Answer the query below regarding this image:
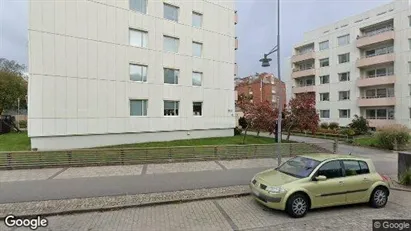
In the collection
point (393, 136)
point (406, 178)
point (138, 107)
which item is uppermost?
point (138, 107)

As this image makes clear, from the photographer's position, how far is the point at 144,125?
20.3 meters

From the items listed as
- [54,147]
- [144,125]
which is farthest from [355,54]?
[54,147]

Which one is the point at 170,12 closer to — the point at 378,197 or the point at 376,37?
the point at 378,197

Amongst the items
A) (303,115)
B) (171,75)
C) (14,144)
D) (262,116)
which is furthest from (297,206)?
(14,144)

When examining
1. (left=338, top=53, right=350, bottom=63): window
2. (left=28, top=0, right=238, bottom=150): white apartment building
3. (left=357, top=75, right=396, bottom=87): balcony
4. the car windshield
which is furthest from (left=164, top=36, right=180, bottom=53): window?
(left=338, top=53, right=350, bottom=63): window

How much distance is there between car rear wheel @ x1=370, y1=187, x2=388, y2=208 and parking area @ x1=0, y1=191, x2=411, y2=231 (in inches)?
6.0

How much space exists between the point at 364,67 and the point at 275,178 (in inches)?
1466

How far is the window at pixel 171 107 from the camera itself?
21.7 metres

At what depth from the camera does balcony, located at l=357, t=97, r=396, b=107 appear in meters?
33.0

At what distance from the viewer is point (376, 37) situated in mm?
34812

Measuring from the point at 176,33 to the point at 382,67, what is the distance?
94.9ft

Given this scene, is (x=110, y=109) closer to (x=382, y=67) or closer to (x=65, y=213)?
(x=65, y=213)

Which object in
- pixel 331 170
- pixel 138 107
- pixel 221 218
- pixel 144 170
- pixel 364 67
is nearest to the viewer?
pixel 221 218

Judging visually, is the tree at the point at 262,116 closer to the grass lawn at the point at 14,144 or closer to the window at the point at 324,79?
the grass lawn at the point at 14,144
